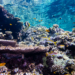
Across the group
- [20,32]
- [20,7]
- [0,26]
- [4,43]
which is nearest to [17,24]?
[20,32]

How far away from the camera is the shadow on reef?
991 centimetres

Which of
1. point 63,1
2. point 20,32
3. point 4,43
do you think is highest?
point 63,1

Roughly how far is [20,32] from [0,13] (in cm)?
387

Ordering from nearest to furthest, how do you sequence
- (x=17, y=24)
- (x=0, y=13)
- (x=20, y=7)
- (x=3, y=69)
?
(x=3, y=69)
(x=0, y=13)
(x=17, y=24)
(x=20, y=7)

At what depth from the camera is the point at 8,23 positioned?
1021 cm

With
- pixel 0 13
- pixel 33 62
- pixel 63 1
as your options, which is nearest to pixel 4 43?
pixel 33 62

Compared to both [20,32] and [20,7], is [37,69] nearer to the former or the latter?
[20,32]

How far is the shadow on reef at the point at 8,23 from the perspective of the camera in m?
9.91

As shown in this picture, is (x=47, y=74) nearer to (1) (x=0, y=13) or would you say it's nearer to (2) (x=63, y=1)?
(1) (x=0, y=13)

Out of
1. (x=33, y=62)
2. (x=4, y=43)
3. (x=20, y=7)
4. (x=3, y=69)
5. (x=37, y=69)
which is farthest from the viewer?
(x=20, y=7)

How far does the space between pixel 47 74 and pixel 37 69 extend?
464 millimetres

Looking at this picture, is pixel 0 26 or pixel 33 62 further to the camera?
pixel 0 26

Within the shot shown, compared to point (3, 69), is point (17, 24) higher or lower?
higher

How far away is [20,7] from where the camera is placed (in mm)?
23172
